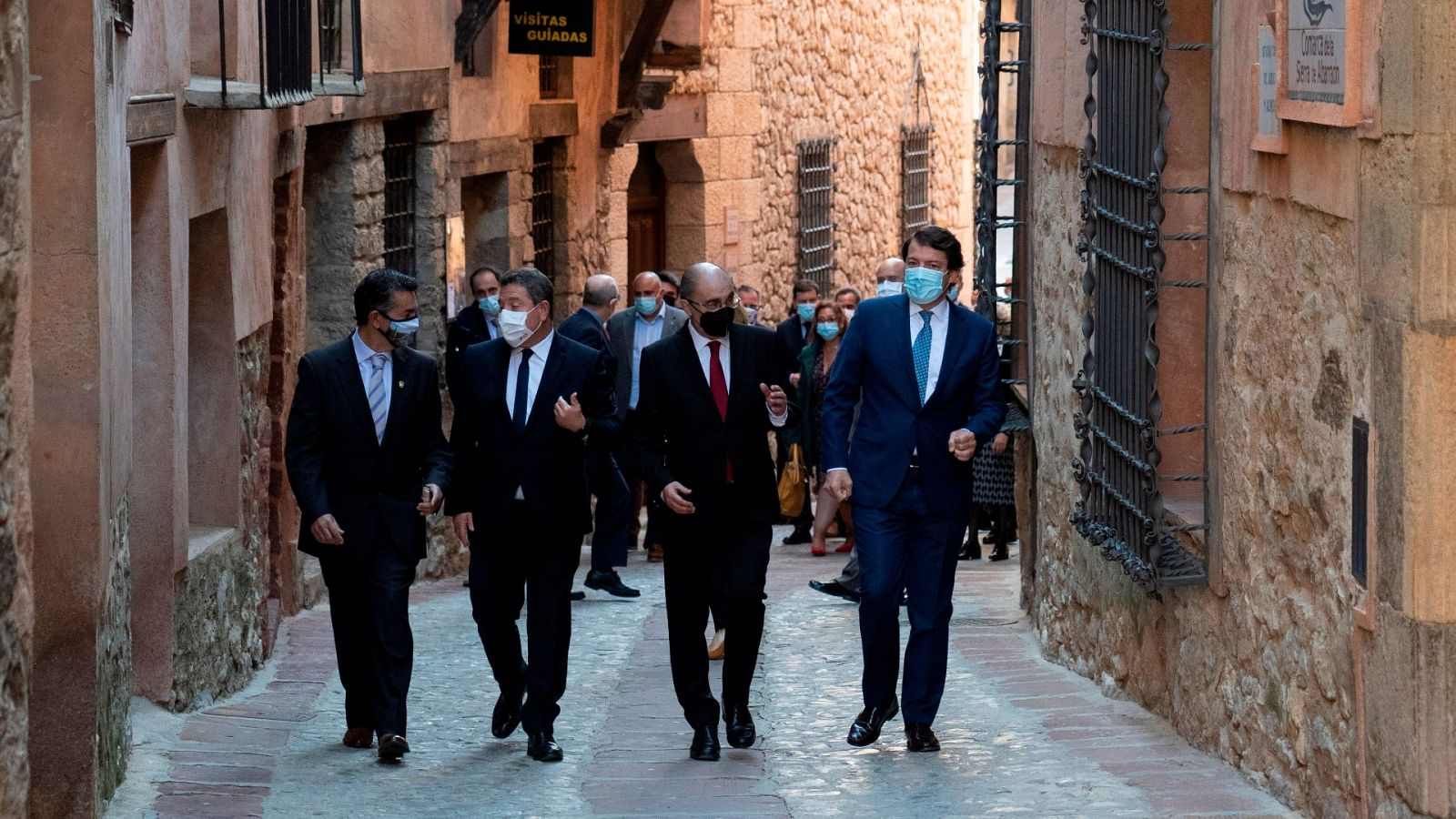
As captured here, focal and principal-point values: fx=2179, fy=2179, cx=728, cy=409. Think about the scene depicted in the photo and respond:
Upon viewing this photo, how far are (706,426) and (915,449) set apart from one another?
69cm

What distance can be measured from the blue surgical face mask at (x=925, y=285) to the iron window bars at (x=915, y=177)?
19.1 meters

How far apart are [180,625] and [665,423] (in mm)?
2167

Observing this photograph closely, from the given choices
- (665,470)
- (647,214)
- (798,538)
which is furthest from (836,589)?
(647,214)

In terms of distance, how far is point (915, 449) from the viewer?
699 cm

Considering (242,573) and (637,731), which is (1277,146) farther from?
(242,573)

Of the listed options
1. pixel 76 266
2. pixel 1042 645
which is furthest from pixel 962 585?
pixel 76 266

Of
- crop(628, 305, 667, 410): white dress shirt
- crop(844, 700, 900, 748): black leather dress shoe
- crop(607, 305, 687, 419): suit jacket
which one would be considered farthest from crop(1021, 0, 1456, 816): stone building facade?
crop(628, 305, 667, 410): white dress shirt

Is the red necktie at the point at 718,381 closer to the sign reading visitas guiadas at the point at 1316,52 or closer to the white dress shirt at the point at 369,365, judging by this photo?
the white dress shirt at the point at 369,365

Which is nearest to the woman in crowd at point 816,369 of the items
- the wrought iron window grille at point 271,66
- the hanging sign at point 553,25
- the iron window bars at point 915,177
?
the hanging sign at point 553,25

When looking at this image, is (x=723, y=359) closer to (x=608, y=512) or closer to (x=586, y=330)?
(x=586, y=330)

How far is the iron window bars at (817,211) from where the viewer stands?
22734 millimetres

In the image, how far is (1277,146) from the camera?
231 inches

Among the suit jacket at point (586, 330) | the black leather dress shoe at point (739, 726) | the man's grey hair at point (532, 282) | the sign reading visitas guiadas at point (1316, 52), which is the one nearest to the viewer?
the sign reading visitas guiadas at point (1316, 52)

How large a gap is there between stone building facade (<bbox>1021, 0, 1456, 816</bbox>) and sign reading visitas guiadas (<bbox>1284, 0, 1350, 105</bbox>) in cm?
4
